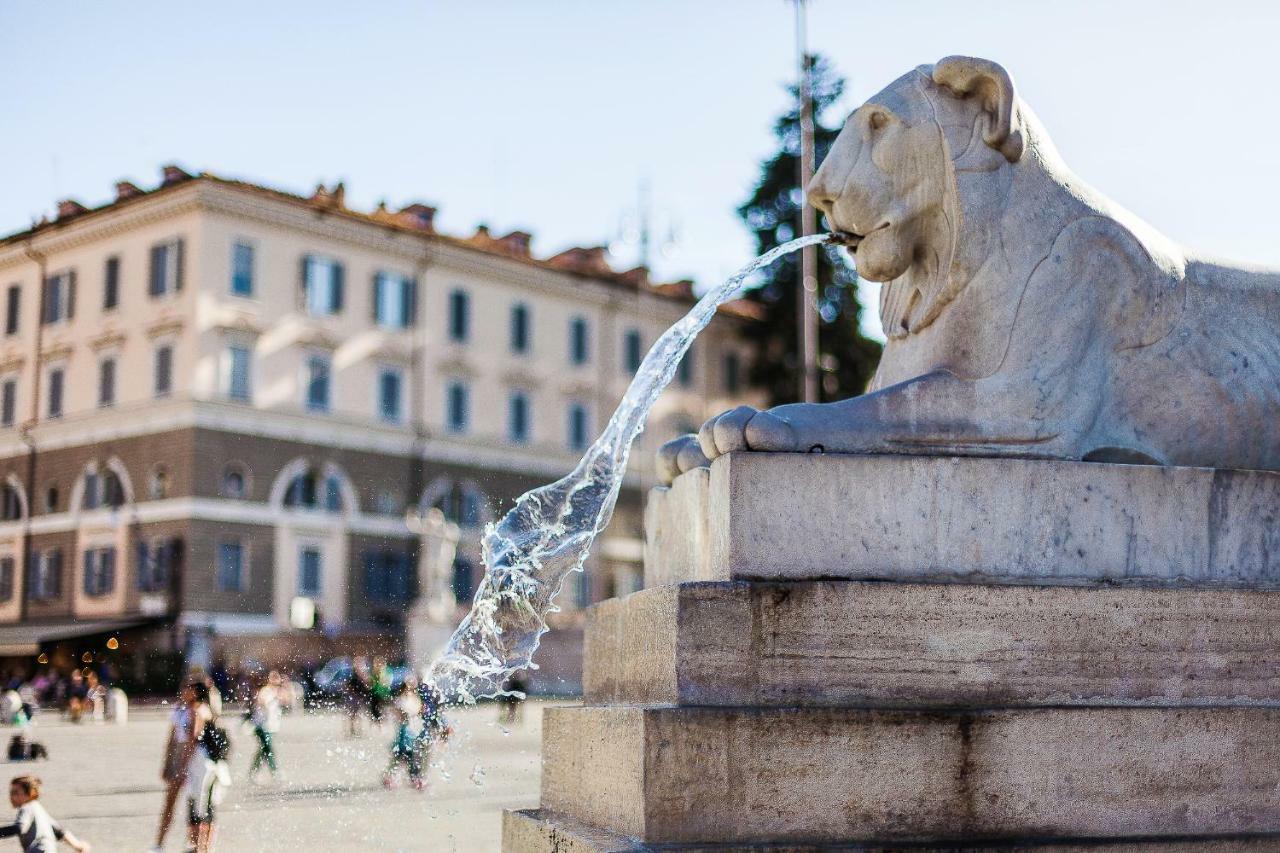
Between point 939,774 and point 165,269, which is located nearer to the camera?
point 939,774

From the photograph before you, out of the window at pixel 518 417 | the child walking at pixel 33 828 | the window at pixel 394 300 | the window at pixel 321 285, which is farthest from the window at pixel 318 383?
the child walking at pixel 33 828

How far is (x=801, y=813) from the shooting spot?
163 inches

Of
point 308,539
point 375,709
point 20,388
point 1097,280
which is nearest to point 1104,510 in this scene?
point 1097,280

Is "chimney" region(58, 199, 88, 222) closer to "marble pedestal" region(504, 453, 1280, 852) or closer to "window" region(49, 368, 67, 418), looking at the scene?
"window" region(49, 368, 67, 418)

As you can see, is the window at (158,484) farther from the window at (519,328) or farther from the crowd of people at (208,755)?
the crowd of people at (208,755)

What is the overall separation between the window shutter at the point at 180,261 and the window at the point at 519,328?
1052 cm

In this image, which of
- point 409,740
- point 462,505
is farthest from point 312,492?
point 409,740

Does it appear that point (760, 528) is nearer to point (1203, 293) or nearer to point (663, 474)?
point (663, 474)

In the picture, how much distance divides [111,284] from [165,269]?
258cm

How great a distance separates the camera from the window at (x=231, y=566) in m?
40.7

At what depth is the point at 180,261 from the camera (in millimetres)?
42000

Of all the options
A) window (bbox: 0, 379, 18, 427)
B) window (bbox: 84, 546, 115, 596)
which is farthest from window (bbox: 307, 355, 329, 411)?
window (bbox: 0, 379, 18, 427)

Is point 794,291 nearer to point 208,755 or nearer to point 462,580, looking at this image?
point 462,580

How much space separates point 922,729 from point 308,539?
4001cm
